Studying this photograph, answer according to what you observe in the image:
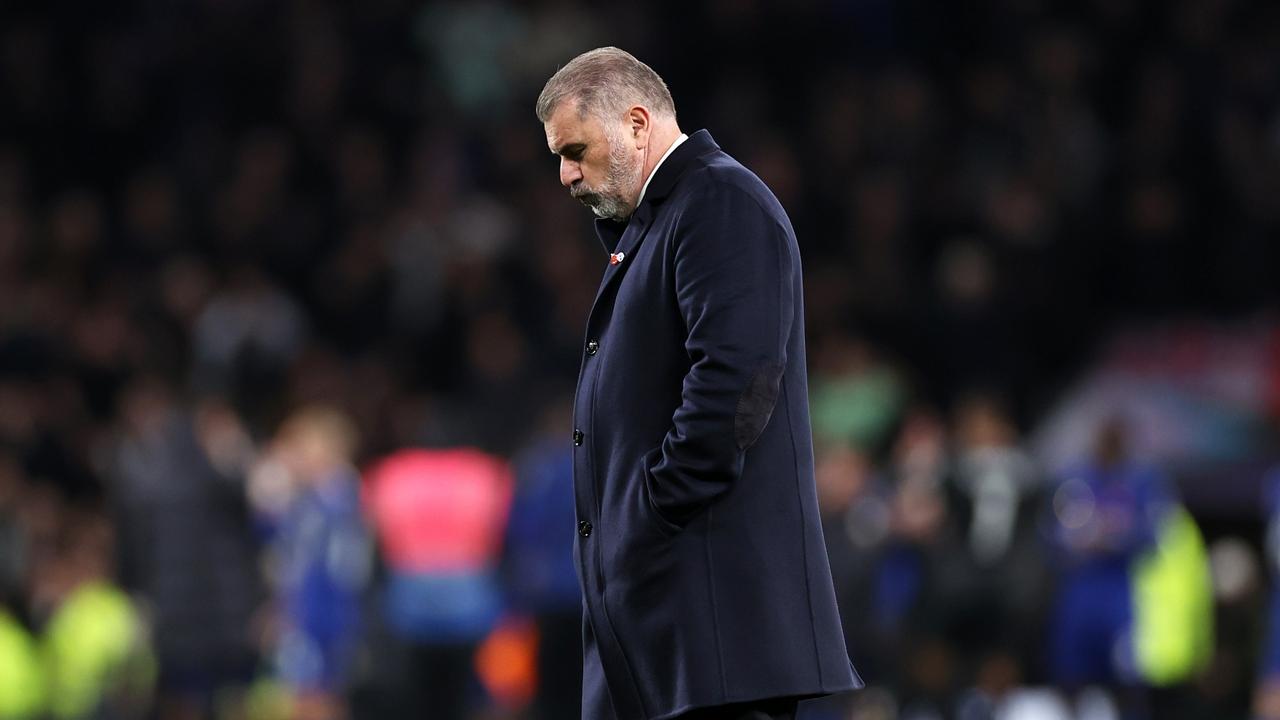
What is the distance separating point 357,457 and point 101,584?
1.68m

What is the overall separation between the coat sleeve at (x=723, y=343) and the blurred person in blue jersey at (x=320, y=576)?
7.07 m

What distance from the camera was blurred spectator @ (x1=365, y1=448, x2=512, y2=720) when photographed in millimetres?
10617

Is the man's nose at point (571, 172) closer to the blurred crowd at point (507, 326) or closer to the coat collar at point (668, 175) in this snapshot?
the coat collar at point (668, 175)

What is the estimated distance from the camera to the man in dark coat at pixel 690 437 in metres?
3.71

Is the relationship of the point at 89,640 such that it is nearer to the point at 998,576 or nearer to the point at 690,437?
the point at 998,576

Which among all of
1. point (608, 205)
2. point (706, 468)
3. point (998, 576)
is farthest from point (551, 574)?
point (706, 468)

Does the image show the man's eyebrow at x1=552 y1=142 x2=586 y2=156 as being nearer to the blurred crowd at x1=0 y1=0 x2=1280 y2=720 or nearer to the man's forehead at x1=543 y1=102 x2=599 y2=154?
the man's forehead at x1=543 y1=102 x2=599 y2=154

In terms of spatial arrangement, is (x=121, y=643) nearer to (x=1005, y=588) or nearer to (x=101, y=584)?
(x=101, y=584)

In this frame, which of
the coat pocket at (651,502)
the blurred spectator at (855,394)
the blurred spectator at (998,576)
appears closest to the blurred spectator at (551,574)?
the blurred spectator at (998,576)

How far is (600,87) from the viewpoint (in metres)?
3.89

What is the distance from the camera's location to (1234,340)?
40.7ft

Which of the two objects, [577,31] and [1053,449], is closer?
[1053,449]

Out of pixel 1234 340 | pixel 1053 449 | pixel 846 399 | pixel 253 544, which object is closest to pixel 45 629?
pixel 253 544

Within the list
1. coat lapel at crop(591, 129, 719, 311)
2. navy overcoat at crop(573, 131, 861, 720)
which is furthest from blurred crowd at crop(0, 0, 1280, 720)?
coat lapel at crop(591, 129, 719, 311)
